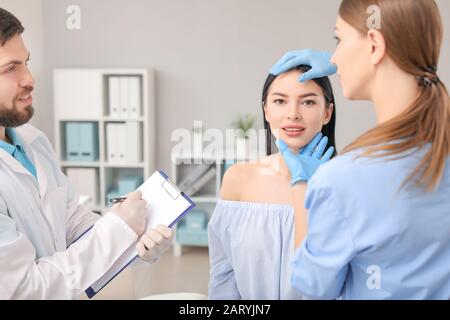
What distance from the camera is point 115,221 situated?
0.87m

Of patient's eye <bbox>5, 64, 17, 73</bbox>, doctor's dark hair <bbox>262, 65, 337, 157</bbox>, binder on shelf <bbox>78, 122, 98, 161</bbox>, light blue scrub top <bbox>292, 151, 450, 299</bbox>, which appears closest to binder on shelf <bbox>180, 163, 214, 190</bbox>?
binder on shelf <bbox>78, 122, 98, 161</bbox>

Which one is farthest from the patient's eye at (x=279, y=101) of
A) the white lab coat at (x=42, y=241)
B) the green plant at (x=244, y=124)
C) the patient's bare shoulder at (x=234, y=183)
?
the green plant at (x=244, y=124)

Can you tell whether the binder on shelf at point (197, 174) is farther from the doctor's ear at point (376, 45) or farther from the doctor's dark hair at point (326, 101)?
the doctor's ear at point (376, 45)

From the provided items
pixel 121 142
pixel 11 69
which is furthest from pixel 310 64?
pixel 121 142

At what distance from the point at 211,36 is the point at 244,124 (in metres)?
0.66

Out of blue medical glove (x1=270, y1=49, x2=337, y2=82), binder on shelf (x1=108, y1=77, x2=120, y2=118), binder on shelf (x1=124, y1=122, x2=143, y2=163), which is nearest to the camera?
blue medical glove (x1=270, y1=49, x2=337, y2=82)

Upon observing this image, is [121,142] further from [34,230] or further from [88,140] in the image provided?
[34,230]

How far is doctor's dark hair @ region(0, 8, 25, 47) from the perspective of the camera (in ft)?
2.71

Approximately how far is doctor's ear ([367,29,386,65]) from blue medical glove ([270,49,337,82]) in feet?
0.77

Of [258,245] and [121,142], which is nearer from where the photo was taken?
[258,245]

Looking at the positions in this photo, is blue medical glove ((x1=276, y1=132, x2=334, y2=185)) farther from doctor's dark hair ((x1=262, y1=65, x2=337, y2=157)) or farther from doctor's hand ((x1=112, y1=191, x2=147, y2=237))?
doctor's hand ((x1=112, y1=191, x2=147, y2=237))

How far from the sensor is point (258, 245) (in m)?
0.90

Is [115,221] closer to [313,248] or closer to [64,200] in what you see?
[64,200]
